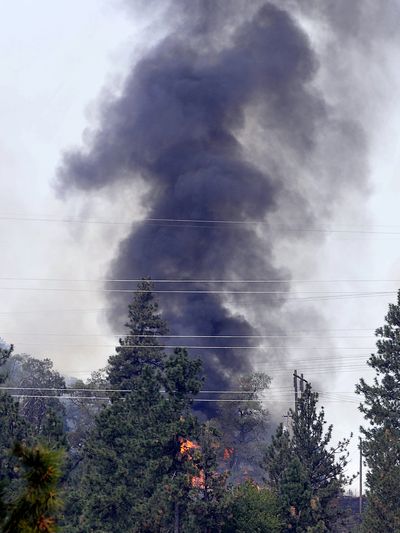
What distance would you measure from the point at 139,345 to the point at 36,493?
296 ft

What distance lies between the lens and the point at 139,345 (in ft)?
314

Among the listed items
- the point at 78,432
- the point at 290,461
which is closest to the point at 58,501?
the point at 290,461

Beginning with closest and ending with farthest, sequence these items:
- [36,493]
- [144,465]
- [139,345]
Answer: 1. [36,493]
2. [144,465]
3. [139,345]

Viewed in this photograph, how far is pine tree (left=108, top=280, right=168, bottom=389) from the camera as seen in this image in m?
91.9

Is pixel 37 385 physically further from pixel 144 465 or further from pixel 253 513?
pixel 253 513

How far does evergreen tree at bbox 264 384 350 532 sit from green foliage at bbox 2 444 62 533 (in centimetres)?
4872

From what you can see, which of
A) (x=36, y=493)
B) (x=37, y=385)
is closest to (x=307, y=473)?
(x=36, y=493)

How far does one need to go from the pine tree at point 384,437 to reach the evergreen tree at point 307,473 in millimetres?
2021

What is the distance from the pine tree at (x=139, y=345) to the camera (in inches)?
3617

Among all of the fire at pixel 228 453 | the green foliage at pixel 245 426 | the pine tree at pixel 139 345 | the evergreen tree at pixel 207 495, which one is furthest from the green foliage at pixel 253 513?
the green foliage at pixel 245 426

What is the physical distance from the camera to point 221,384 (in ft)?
377

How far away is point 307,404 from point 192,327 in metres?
61.6

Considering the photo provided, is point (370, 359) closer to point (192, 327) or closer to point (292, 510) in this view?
point (292, 510)

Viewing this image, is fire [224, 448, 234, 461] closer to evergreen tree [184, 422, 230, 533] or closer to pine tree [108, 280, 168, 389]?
pine tree [108, 280, 168, 389]
